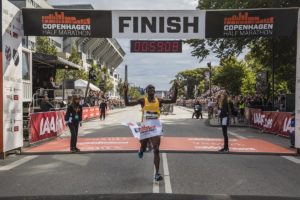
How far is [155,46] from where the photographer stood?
1611cm

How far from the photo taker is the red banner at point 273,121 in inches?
859

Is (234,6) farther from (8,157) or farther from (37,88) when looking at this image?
(8,157)

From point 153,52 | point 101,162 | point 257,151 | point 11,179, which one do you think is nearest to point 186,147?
point 257,151

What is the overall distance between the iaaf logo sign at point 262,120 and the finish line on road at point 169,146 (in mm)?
5506

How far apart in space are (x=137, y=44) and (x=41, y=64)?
9.60 meters

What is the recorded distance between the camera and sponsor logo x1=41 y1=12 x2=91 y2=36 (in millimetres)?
15438

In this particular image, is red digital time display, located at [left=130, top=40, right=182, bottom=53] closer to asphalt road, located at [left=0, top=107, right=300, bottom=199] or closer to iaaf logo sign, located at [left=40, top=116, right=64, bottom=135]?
asphalt road, located at [left=0, top=107, right=300, bottom=199]

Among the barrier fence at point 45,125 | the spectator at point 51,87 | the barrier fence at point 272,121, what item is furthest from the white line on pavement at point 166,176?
the spectator at point 51,87

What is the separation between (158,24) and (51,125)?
23.8 ft

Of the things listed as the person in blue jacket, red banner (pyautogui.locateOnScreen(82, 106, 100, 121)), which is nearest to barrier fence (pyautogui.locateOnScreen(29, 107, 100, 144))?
the person in blue jacket

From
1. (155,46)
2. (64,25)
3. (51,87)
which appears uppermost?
(64,25)

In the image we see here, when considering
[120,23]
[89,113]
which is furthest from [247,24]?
[89,113]

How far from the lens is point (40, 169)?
11.8 meters

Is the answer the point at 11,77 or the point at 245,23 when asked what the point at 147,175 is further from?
the point at 245,23
